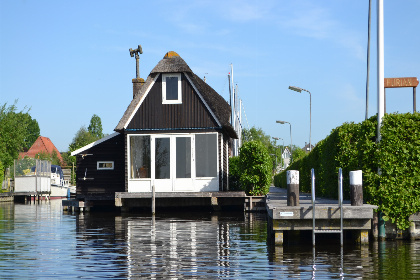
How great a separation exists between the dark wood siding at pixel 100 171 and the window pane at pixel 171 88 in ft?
13.4

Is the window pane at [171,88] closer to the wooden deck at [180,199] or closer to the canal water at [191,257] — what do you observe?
the wooden deck at [180,199]

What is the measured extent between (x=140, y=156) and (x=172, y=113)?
9.24ft

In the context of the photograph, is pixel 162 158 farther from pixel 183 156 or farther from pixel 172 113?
pixel 172 113

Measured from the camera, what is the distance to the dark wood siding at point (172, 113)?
33031 millimetres

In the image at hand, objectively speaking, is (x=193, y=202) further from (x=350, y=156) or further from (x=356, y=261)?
(x=356, y=261)

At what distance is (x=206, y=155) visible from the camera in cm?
3294

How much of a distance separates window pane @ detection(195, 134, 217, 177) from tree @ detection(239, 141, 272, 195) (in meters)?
1.73

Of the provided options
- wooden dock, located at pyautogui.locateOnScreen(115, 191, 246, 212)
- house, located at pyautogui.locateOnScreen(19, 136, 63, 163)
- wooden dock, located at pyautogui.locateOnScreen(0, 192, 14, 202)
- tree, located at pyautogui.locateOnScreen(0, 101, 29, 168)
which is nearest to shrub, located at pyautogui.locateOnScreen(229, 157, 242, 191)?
wooden dock, located at pyautogui.locateOnScreen(115, 191, 246, 212)

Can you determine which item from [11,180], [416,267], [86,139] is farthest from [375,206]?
[86,139]

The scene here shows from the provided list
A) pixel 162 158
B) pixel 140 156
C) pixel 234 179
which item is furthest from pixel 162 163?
pixel 234 179

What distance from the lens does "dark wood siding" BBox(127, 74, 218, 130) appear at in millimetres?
33031

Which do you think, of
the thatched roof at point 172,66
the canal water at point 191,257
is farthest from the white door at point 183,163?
the canal water at point 191,257

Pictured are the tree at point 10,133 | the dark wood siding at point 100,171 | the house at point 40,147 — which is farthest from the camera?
the house at point 40,147

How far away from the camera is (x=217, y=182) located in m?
32.6
